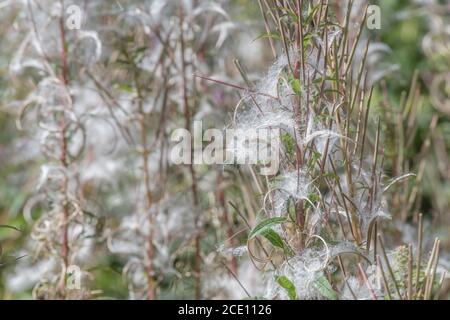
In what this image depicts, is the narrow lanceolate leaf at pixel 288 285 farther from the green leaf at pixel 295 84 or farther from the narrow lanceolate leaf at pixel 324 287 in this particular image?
the green leaf at pixel 295 84

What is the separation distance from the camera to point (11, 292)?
1.92 meters

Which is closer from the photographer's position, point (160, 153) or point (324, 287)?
point (324, 287)

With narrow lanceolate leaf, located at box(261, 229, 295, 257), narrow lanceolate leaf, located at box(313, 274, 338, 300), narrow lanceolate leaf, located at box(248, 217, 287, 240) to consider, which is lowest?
narrow lanceolate leaf, located at box(313, 274, 338, 300)

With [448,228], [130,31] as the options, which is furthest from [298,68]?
[448,228]

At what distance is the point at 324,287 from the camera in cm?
96

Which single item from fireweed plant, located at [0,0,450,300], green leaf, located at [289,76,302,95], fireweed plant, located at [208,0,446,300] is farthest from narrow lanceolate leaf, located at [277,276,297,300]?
green leaf, located at [289,76,302,95]

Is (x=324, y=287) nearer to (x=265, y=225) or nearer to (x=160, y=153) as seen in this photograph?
(x=265, y=225)

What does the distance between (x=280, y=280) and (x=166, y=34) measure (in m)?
0.82

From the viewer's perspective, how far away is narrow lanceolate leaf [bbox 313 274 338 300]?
94cm

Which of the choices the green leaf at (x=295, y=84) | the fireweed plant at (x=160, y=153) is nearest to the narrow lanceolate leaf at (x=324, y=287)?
the fireweed plant at (x=160, y=153)

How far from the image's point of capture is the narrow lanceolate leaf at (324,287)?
0.94 meters
